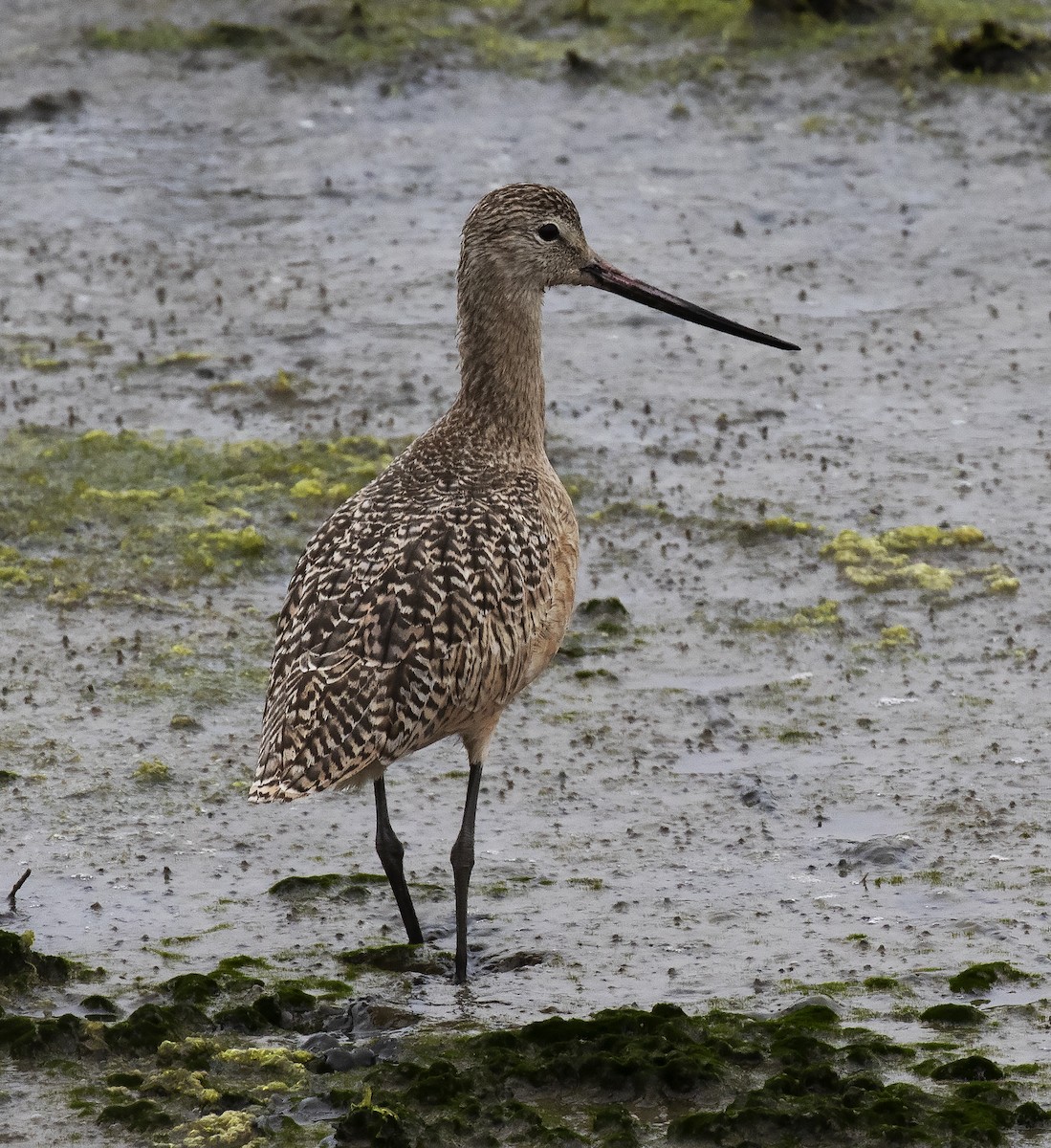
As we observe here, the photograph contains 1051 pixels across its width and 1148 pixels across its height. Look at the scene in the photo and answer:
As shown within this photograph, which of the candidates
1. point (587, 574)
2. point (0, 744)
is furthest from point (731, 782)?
point (0, 744)

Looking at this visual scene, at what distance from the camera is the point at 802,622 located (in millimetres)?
7156

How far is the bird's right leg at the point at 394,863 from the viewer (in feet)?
17.5

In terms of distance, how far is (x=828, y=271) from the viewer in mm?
10008

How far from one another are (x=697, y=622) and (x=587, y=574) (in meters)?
0.54

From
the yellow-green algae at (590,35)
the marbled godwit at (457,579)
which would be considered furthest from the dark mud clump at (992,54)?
the marbled godwit at (457,579)

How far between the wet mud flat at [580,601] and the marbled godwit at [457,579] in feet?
1.87

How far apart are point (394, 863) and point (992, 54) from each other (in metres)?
8.14

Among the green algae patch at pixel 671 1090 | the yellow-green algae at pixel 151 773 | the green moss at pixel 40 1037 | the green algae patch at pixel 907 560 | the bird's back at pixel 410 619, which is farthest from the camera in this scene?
the green algae patch at pixel 907 560

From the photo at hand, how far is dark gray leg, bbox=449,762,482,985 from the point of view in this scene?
5.18m

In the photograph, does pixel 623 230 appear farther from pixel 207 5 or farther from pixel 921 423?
pixel 207 5

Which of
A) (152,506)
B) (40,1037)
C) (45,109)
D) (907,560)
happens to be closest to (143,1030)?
(40,1037)

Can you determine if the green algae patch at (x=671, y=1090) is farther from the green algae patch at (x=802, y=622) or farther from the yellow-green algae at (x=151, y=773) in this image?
the green algae patch at (x=802, y=622)

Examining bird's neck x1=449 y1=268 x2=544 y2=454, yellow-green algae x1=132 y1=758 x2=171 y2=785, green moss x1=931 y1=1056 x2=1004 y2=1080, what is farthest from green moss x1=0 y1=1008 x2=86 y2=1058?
bird's neck x1=449 y1=268 x2=544 y2=454

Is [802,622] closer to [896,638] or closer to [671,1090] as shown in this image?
[896,638]
